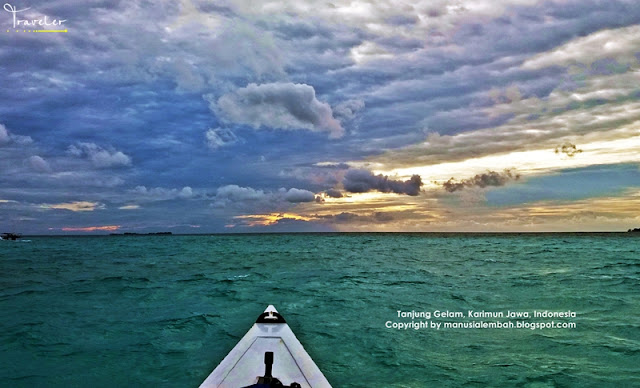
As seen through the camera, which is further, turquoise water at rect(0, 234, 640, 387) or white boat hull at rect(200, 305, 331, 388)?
turquoise water at rect(0, 234, 640, 387)

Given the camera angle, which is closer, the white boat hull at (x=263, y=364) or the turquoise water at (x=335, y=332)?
the white boat hull at (x=263, y=364)

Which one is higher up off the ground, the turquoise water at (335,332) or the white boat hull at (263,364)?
the white boat hull at (263,364)

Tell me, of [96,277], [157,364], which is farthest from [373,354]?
[96,277]

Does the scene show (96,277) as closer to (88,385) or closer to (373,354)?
(88,385)

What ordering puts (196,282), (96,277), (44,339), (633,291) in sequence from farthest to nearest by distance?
(96,277), (196,282), (633,291), (44,339)

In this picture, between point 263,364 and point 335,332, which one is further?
point 335,332

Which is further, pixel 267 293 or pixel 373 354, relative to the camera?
pixel 267 293

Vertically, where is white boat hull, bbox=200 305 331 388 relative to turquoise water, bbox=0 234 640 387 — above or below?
above

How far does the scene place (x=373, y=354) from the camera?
1054 centimetres

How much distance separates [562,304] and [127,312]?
17.3 meters

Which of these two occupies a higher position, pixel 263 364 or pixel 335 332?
pixel 263 364

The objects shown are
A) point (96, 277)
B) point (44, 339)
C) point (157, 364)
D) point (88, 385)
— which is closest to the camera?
point (88, 385)

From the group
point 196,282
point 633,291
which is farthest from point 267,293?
point 633,291

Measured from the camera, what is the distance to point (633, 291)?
18531 millimetres
